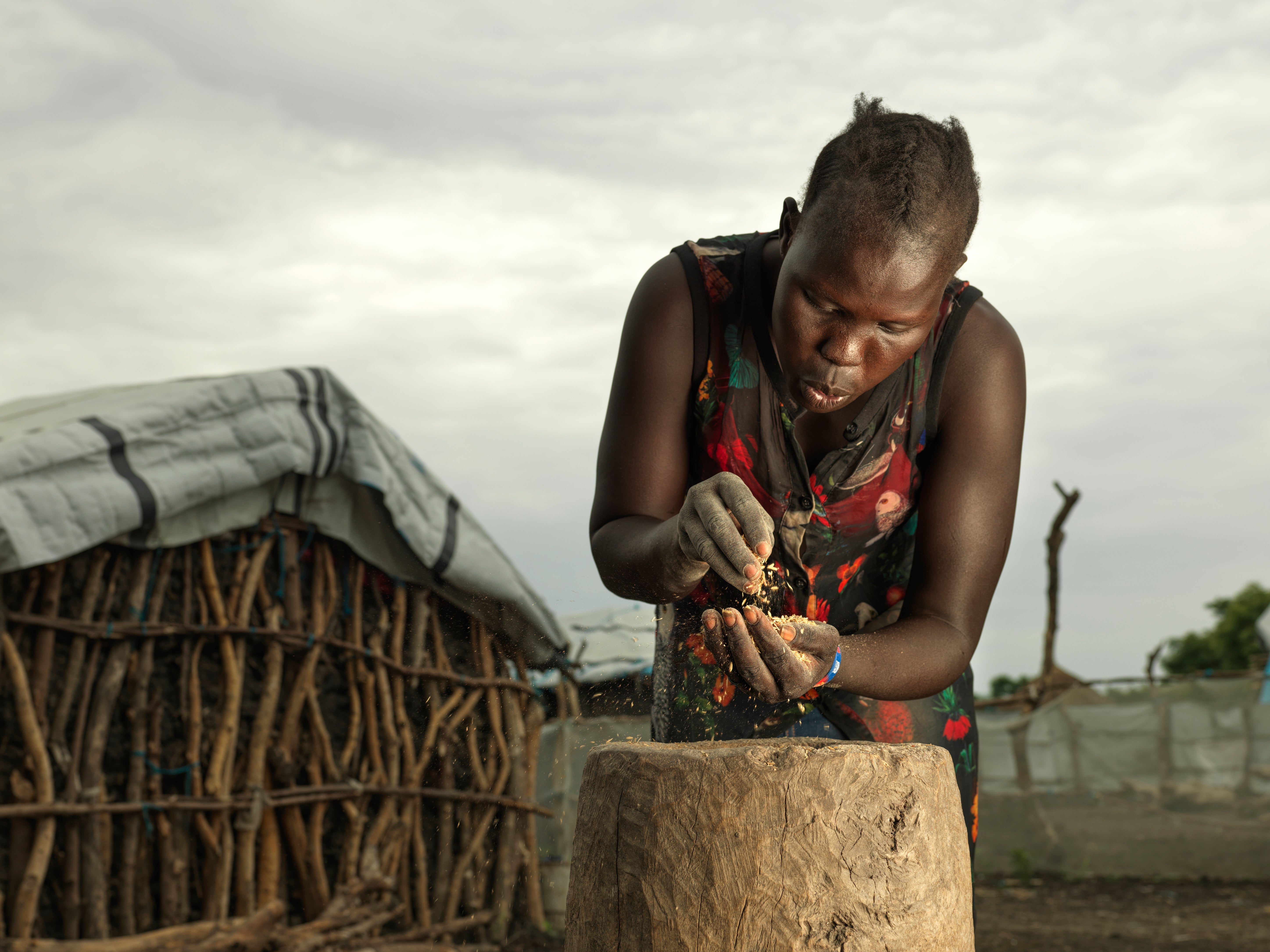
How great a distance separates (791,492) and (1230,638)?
24.9m

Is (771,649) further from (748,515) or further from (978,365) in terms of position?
(978,365)

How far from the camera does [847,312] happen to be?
5.34ft

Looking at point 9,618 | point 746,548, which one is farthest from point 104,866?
point 746,548

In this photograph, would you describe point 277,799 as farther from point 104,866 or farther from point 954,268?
point 954,268

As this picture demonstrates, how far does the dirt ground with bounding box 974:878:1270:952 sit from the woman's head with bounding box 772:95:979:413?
5.54 metres

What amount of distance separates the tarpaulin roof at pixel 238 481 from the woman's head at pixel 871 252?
3.42 m

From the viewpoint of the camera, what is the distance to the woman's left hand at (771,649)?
1515 mm

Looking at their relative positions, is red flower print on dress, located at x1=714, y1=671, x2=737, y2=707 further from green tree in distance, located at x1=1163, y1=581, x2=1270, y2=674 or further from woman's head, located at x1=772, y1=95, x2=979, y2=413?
green tree in distance, located at x1=1163, y1=581, x2=1270, y2=674

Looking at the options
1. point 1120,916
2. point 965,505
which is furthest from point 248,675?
point 1120,916

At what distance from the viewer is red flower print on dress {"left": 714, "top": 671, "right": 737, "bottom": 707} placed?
202 cm

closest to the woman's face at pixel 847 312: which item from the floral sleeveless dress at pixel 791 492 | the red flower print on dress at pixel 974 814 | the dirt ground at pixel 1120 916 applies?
the floral sleeveless dress at pixel 791 492

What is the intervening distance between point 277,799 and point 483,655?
4.33 ft

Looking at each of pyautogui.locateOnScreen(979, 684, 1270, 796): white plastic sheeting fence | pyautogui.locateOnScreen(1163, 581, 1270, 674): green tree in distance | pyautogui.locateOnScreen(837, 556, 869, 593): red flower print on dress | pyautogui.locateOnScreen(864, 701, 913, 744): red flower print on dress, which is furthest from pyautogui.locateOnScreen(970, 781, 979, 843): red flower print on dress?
pyautogui.locateOnScreen(1163, 581, 1270, 674): green tree in distance

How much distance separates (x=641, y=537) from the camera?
5.90 feet
